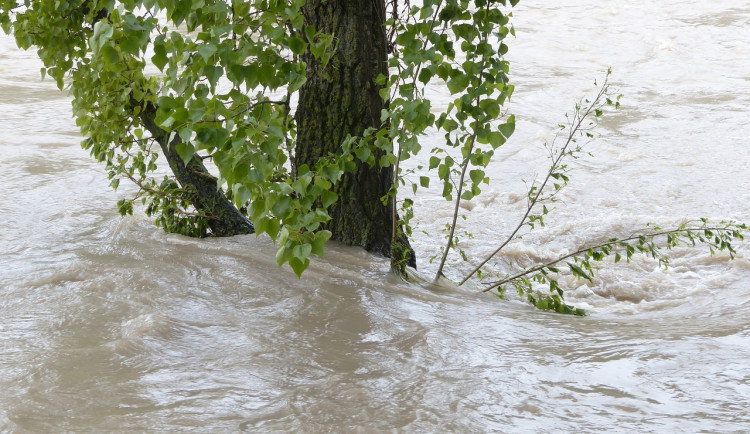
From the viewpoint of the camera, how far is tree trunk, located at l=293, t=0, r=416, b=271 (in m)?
4.42

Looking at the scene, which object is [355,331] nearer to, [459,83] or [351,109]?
[459,83]

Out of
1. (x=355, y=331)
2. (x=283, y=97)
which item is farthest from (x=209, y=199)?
(x=355, y=331)

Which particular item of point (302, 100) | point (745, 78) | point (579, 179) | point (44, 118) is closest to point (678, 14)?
point (745, 78)

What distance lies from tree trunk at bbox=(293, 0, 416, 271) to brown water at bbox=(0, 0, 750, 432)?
20cm

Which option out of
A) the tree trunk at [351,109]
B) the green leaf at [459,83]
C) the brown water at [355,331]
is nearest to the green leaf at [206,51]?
the brown water at [355,331]

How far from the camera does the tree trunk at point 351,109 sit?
4422mm

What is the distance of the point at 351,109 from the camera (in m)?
4.51

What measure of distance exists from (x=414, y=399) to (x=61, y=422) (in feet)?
3.83

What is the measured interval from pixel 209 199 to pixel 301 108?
46.6 inches

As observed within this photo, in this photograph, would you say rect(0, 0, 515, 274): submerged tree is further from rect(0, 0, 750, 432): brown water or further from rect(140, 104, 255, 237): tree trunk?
rect(0, 0, 750, 432): brown water

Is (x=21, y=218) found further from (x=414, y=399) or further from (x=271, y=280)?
(x=414, y=399)

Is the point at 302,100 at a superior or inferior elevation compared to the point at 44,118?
superior

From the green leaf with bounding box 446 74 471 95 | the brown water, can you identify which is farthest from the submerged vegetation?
the brown water

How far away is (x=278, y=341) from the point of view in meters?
3.37
